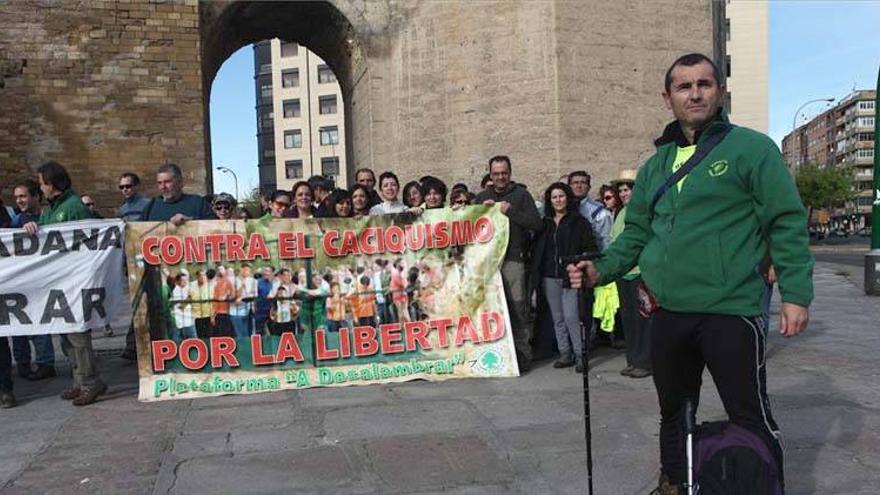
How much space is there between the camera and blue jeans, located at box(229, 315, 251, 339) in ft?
19.6

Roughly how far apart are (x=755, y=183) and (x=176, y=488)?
3.16 meters

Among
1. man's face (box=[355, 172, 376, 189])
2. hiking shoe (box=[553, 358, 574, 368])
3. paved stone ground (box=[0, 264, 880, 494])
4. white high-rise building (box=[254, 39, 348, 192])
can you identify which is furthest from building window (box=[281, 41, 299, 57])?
hiking shoe (box=[553, 358, 574, 368])

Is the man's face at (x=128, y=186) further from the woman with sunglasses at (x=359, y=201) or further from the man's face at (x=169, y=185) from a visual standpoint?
the woman with sunglasses at (x=359, y=201)

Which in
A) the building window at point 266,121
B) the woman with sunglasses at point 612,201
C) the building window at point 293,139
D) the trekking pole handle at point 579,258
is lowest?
the trekking pole handle at point 579,258

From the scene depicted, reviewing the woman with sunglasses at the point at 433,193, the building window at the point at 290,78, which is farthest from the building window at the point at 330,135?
the woman with sunglasses at the point at 433,193

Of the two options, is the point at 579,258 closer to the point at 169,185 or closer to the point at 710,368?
the point at 710,368

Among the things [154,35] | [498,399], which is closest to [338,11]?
[154,35]

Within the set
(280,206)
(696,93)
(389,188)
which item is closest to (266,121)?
(389,188)

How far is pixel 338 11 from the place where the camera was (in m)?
17.4

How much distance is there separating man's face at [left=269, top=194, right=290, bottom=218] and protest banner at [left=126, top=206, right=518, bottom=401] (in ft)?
1.91

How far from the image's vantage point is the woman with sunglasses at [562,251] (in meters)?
6.53

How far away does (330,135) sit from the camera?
236 feet

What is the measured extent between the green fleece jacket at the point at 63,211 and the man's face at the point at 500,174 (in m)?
3.62

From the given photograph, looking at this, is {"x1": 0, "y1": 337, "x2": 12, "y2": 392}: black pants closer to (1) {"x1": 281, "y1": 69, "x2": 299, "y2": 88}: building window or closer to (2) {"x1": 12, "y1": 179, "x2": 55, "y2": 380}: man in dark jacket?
(2) {"x1": 12, "y1": 179, "x2": 55, "y2": 380}: man in dark jacket
